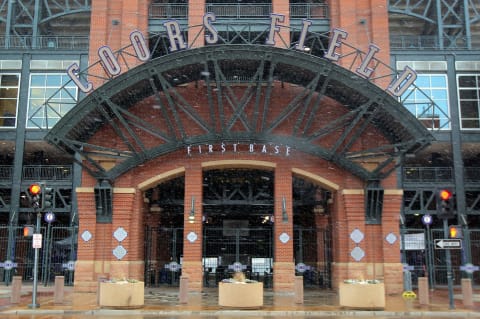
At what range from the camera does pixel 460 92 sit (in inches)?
1538

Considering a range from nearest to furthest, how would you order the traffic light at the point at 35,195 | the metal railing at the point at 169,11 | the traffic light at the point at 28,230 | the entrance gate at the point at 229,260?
the traffic light at the point at 35,195, the traffic light at the point at 28,230, the entrance gate at the point at 229,260, the metal railing at the point at 169,11

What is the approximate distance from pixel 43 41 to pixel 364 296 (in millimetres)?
37757

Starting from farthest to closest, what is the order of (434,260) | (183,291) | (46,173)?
(46,173)
(434,260)
(183,291)

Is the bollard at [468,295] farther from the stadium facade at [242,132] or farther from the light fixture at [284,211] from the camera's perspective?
the light fixture at [284,211]

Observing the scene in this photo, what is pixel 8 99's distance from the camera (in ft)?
131

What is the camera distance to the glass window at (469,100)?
38781 mm

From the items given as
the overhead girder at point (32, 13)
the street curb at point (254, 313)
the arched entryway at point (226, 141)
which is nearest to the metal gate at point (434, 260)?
the arched entryway at point (226, 141)

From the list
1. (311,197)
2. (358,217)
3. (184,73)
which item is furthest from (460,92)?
(184,73)

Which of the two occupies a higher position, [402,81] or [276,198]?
[402,81]

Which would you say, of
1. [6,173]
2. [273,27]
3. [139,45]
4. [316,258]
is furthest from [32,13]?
[316,258]

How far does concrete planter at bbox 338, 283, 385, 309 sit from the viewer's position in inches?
769

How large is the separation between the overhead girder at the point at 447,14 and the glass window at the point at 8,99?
2831 centimetres

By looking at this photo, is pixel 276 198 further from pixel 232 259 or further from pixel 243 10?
pixel 243 10

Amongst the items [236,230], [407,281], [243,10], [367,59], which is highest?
[243,10]
